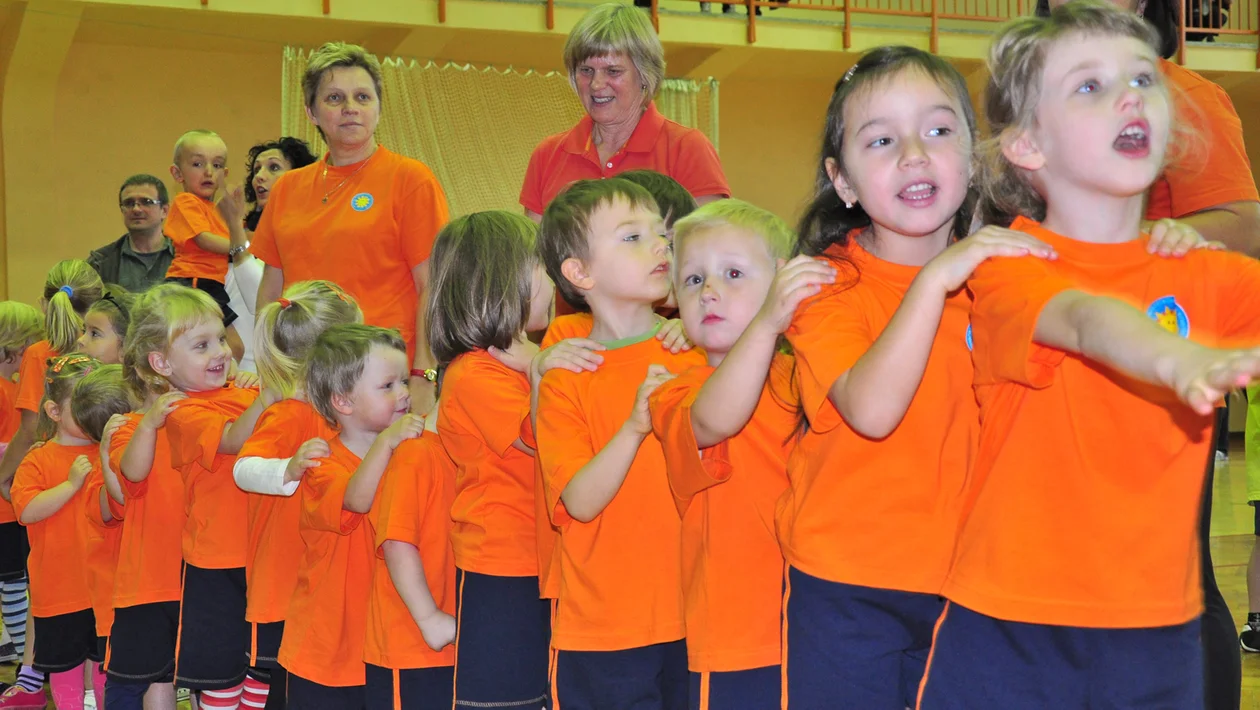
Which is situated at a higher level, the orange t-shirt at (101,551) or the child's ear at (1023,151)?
the child's ear at (1023,151)

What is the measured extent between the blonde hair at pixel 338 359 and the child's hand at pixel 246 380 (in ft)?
2.49

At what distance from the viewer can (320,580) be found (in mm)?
3121

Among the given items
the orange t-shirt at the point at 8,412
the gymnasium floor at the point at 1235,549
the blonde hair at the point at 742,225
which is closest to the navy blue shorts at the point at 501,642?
the blonde hair at the point at 742,225

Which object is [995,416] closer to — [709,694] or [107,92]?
[709,694]

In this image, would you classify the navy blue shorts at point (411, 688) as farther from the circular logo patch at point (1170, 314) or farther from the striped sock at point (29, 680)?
the striped sock at point (29, 680)

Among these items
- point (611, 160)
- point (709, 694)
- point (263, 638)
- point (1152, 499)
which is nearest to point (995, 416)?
point (1152, 499)

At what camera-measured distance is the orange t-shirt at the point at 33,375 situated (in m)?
5.18

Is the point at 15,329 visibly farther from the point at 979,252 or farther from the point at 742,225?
the point at 979,252

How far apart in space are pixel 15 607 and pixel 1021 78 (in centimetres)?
495

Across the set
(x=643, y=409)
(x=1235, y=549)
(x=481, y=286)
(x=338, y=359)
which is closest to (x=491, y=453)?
(x=481, y=286)

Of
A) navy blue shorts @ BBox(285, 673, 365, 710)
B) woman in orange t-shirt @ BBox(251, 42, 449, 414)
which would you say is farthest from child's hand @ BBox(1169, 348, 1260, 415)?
woman in orange t-shirt @ BBox(251, 42, 449, 414)

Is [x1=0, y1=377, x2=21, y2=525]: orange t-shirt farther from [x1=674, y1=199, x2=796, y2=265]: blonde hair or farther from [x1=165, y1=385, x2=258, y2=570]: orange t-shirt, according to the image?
[x1=674, y1=199, x2=796, y2=265]: blonde hair

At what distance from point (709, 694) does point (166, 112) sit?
1013 cm

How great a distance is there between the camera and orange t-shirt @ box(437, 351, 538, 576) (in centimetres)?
268
